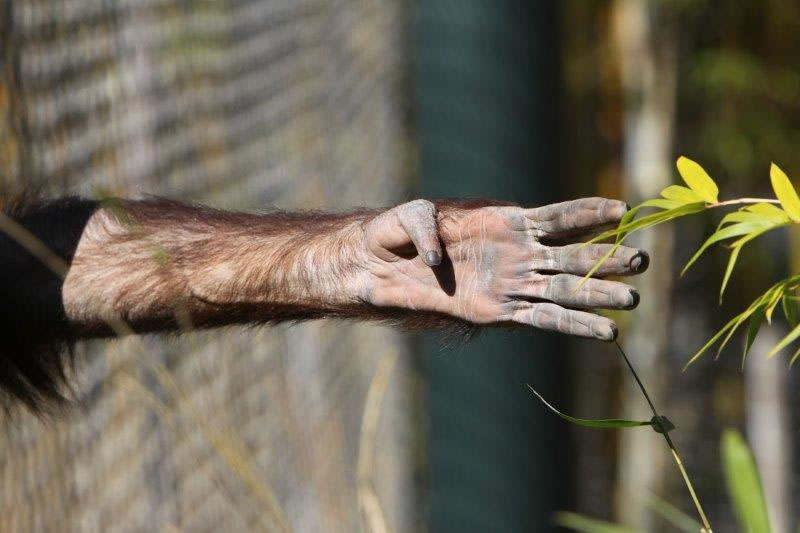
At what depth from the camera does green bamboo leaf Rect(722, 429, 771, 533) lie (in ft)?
3.74

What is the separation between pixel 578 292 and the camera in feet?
3.34

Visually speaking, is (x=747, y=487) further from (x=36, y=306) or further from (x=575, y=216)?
(x=36, y=306)

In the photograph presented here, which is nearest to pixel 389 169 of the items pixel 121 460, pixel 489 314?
pixel 121 460

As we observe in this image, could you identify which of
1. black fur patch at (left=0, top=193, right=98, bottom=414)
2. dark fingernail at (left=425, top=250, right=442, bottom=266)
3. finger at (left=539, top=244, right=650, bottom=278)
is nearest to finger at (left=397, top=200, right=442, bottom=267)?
dark fingernail at (left=425, top=250, right=442, bottom=266)

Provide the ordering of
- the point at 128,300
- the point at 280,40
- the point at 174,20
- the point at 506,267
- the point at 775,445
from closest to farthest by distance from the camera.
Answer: the point at 506,267
the point at 128,300
the point at 174,20
the point at 280,40
the point at 775,445

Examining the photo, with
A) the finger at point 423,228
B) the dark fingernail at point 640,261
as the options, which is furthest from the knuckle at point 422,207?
the dark fingernail at point 640,261

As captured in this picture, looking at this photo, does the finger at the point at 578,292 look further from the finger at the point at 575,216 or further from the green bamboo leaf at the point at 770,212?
the green bamboo leaf at the point at 770,212

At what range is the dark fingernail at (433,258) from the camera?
3.55 ft

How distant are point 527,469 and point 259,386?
1.97 feet

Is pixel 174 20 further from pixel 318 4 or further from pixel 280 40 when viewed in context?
pixel 318 4

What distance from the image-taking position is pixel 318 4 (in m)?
3.07

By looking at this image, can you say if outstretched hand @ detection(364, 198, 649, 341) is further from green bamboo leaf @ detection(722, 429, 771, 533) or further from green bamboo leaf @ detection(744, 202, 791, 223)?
green bamboo leaf @ detection(722, 429, 771, 533)

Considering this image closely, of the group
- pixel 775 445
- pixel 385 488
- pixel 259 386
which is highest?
pixel 259 386

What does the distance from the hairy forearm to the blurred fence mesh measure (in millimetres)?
87
